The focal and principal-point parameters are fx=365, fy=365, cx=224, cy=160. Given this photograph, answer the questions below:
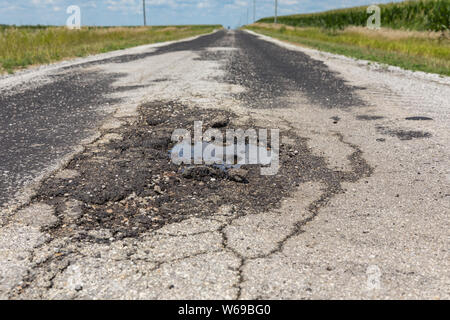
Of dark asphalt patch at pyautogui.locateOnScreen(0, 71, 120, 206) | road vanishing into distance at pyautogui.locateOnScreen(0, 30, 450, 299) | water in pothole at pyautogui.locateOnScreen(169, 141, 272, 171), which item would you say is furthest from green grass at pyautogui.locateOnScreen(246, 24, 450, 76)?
dark asphalt patch at pyautogui.locateOnScreen(0, 71, 120, 206)

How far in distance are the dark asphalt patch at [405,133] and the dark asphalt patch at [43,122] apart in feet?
11.7

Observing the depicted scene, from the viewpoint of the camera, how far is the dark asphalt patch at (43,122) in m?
3.24

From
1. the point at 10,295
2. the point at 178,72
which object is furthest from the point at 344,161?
the point at 178,72

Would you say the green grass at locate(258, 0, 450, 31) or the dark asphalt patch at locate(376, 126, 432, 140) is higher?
the green grass at locate(258, 0, 450, 31)

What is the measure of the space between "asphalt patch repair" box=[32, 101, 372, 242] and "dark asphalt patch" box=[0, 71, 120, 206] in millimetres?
292

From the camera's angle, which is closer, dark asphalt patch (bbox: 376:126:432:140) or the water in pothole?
the water in pothole

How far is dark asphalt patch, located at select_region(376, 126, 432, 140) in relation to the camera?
4.26 meters

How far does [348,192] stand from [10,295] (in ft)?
7.77

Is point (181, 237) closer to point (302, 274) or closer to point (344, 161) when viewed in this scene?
point (302, 274)

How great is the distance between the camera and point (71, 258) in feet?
6.59

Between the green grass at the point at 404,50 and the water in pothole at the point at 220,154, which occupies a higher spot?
the green grass at the point at 404,50

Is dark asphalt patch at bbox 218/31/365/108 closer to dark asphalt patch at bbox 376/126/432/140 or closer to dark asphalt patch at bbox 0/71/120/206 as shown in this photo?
dark asphalt patch at bbox 376/126/432/140

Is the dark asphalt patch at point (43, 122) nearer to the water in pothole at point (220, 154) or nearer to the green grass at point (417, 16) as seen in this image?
the water in pothole at point (220, 154)

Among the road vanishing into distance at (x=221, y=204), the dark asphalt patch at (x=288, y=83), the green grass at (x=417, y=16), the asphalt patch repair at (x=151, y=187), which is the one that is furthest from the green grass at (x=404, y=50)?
the asphalt patch repair at (x=151, y=187)
